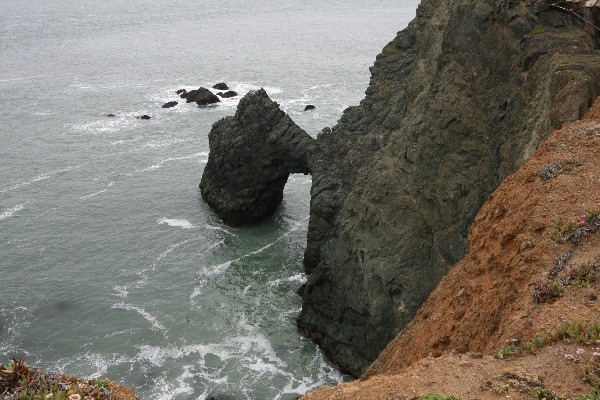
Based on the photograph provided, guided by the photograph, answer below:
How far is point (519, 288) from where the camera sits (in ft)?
50.4

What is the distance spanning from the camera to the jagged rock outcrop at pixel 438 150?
2580 centimetres

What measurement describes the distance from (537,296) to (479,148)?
15421 mm

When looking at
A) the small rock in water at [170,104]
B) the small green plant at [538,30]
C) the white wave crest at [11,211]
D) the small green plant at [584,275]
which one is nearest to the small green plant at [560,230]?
the small green plant at [584,275]

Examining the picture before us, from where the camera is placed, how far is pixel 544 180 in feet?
59.3

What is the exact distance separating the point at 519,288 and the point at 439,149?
15582mm

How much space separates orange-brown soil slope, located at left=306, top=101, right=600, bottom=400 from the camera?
12.6 metres

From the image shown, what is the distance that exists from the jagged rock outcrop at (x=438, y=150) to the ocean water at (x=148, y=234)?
3669mm

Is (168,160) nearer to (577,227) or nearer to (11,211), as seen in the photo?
(11,211)

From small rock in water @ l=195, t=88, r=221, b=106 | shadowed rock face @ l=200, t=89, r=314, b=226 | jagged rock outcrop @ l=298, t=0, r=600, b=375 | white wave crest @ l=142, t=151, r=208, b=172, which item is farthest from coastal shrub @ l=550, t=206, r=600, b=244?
small rock in water @ l=195, t=88, r=221, b=106

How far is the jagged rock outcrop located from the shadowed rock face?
1082 cm

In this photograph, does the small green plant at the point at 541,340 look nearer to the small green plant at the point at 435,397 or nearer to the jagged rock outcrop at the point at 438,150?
the small green plant at the point at 435,397

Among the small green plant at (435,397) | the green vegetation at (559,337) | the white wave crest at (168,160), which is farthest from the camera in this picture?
the white wave crest at (168,160)

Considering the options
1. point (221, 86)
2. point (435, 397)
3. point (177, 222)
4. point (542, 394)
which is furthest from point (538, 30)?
point (221, 86)

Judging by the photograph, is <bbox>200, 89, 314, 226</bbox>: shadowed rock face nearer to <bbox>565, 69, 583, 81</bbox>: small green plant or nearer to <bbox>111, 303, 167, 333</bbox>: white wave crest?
<bbox>111, 303, 167, 333</bbox>: white wave crest
